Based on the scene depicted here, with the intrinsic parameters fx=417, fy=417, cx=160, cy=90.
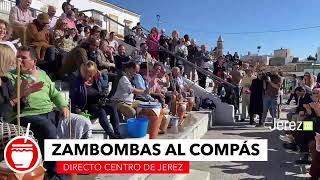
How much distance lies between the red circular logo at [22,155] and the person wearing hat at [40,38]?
418 cm

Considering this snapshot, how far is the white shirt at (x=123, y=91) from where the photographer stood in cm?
659

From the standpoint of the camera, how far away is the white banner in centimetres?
448

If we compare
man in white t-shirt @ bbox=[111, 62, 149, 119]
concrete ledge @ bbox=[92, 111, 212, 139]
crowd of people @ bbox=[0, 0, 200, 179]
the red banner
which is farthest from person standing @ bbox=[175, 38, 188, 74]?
the red banner

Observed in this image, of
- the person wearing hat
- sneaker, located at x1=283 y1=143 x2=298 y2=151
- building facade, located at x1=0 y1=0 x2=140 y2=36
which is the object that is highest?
building facade, located at x1=0 y1=0 x2=140 y2=36

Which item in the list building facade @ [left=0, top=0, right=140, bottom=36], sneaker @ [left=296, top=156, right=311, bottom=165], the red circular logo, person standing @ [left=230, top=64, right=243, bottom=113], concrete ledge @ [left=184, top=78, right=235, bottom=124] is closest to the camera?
the red circular logo

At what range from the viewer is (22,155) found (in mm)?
3467

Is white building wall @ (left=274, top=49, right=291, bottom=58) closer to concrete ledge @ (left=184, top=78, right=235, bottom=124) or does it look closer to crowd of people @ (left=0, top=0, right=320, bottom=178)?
crowd of people @ (left=0, top=0, right=320, bottom=178)

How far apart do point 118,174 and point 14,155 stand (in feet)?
5.10

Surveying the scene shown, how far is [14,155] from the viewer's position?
3.43 m

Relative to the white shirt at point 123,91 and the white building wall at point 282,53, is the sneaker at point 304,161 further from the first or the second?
the white building wall at point 282,53

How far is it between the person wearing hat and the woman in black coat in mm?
6046

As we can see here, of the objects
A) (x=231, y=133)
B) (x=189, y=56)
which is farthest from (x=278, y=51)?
(x=231, y=133)

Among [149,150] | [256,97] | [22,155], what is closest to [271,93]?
[256,97]

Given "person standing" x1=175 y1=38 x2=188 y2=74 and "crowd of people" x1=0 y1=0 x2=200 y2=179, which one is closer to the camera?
"crowd of people" x1=0 y1=0 x2=200 y2=179
